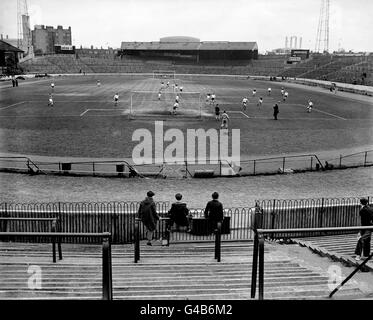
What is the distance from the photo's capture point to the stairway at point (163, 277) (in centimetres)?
675

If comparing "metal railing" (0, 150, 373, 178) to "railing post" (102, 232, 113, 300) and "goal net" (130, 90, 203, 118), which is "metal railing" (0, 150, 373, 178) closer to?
"railing post" (102, 232, 113, 300)

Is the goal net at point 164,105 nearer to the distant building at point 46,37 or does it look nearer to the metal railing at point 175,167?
the metal railing at point 175,167

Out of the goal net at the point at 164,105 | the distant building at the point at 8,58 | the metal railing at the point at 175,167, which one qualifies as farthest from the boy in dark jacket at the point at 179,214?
the distant building at the point at 8,58

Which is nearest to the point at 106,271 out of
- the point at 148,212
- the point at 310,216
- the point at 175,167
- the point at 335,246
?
the point at 148,212

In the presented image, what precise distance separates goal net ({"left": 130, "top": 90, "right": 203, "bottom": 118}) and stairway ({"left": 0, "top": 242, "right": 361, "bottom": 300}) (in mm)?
30517

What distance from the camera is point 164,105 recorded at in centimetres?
4938

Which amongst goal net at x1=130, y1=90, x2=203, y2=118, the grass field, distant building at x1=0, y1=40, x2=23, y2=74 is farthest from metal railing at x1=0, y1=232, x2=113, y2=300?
distant building at x1=0, y1=40, x2=23, y2=74

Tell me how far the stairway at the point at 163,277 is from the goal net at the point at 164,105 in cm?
3052

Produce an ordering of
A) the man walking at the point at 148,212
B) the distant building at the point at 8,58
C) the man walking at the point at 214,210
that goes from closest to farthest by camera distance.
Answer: the man walking at the point at 148,212, the man walking at the point at 214,210, the distant building at the point at 8,58

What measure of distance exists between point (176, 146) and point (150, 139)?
8.46 ft

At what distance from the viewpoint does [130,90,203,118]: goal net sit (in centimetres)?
4228

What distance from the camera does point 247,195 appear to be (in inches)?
747
